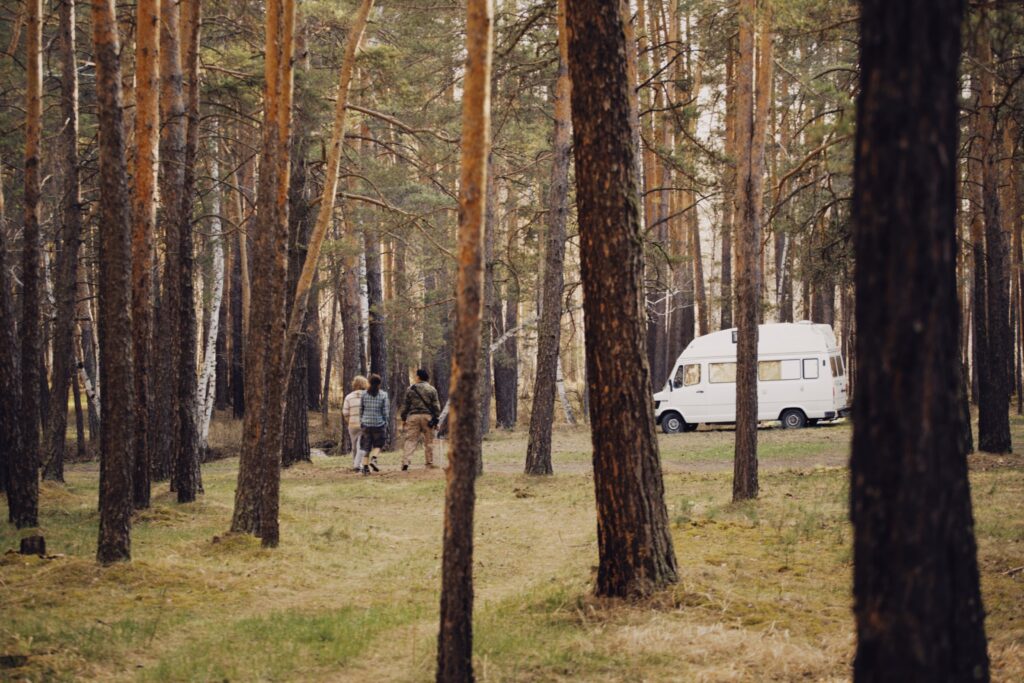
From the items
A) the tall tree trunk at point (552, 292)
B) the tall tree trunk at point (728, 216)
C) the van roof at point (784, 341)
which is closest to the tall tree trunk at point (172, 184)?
the tall tree trunk at point (552, 292)

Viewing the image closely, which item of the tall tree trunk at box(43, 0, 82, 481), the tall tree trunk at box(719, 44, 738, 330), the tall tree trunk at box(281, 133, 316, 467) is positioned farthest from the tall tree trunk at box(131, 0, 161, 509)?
the tall tree trunk at box(719, 44, 738, 330)

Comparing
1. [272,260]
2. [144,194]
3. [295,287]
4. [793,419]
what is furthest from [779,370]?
[272,260]

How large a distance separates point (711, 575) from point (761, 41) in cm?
768

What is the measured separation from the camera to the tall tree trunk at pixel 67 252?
1384cm

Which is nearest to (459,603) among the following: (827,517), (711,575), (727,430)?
(711,575)

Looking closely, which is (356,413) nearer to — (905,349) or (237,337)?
(237,337)

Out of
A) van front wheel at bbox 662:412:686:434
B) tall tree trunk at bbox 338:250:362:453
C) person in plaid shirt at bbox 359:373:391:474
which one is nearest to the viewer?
person in plaid shirt at bbox 359:373:391:474

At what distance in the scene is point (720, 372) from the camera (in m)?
30.0

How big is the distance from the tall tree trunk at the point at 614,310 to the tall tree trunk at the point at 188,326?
8.59 meters

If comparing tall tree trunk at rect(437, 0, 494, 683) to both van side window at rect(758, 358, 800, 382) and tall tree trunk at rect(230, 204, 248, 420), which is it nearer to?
van side window at rect(758, 358, 800, 382)

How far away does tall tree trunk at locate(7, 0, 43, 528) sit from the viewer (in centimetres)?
1227

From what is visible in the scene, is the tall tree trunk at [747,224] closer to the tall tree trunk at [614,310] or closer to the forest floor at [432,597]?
the forest floor at [432,597]

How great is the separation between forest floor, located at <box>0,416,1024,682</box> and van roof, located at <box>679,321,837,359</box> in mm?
14415

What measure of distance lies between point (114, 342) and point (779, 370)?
22.7m
